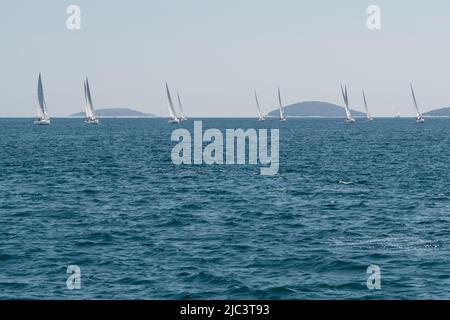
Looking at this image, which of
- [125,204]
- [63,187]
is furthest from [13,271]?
[63,187]

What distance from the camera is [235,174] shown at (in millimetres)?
78125

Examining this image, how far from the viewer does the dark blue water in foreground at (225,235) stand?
2614 cm

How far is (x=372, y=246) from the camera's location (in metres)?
33.5

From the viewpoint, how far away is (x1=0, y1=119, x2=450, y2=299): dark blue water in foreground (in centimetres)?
2614

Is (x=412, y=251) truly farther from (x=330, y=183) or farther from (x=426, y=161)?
(x=426, y=161)

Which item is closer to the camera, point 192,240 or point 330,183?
point 192,240

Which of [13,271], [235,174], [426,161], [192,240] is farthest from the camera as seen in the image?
[426,161]

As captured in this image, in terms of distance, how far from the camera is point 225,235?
37125 mm

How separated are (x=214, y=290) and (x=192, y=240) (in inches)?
411

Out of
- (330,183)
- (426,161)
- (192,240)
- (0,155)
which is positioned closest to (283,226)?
(192,240)

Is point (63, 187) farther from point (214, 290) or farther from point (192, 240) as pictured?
point (214, 290)

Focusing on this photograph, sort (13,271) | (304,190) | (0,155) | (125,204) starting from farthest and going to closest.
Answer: (0,155) → (304,190) → (125,204) → (13,271)

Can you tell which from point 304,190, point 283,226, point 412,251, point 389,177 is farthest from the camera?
point 389,177

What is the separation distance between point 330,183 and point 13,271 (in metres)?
44.0
